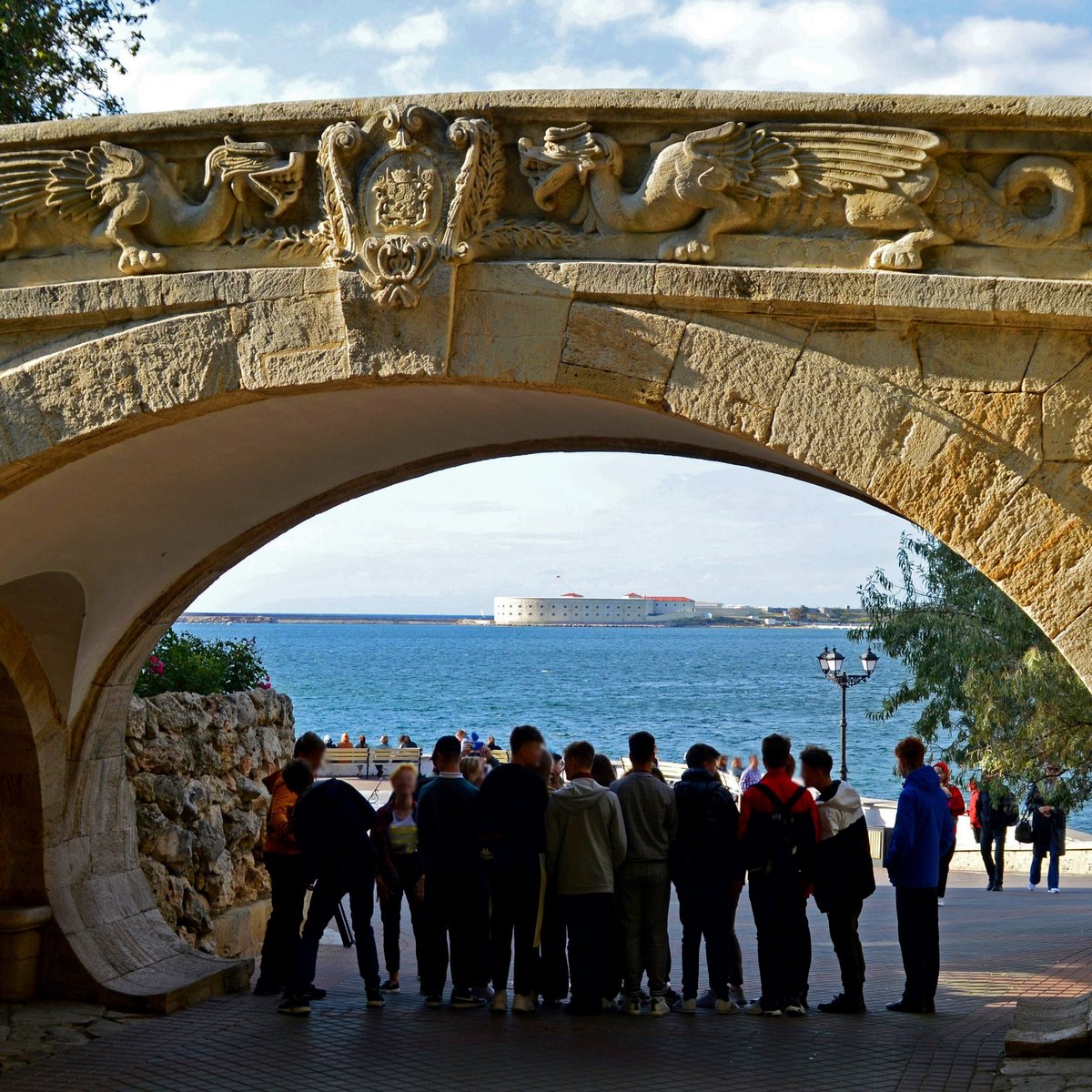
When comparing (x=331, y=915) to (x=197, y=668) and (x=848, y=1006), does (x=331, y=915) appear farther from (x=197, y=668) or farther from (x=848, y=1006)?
(x=197, y=668)

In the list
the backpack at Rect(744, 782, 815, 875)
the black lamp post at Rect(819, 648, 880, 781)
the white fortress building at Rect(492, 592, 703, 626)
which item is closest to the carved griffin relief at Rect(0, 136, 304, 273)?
the backpack at Rect(744, 782, 815, 875)

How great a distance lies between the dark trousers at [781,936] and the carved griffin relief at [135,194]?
4.06 m

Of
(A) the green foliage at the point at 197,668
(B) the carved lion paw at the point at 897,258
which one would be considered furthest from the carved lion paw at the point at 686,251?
(A) the green foliage at the point at 197,668

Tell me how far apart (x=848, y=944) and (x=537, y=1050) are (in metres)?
1.78

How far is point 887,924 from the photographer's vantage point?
1201 cm

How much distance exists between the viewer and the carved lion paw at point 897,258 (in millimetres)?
4934

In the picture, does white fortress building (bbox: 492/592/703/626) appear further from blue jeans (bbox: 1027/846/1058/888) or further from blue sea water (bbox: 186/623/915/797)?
blue jeans (bbox: 1027/846/1058/888)

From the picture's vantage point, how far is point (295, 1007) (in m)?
7.47

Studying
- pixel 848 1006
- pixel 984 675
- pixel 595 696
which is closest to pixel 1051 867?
pixel 984 675

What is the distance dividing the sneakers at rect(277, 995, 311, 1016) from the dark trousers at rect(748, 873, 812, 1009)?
239 centimetres

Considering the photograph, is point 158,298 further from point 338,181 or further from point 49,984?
point 49,984

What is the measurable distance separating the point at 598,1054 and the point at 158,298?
12.5 ft

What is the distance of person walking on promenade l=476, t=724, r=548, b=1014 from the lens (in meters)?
7.12

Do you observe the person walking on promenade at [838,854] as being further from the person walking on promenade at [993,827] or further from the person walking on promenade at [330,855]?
the person walking on promenade at [993,827]
